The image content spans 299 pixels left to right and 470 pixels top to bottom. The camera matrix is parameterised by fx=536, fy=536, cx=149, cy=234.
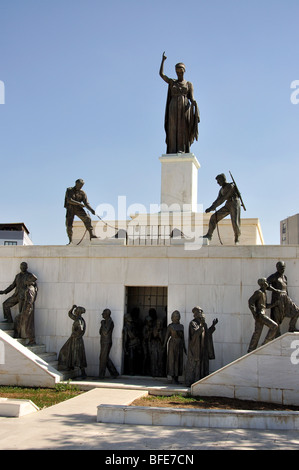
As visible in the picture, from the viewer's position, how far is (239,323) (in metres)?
14.2

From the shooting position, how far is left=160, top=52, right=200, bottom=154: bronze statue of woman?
20.4 m

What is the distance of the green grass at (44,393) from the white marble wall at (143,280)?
217 cm

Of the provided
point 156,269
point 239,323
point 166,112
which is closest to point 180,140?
point 166,112

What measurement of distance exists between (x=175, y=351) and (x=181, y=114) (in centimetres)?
1016

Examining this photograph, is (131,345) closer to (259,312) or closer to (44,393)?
(44,393)

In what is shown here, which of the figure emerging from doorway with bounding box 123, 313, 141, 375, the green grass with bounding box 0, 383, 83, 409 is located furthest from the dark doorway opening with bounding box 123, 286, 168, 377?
the green grass with bounding box 0, 383, 83, 409

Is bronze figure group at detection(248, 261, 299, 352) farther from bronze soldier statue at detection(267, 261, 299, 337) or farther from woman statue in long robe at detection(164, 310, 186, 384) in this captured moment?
woman statue in long robe at detection(164, 310, 186, 384)

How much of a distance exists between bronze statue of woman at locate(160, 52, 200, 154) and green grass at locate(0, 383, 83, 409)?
1069cm

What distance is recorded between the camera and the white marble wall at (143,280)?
1418 centimetres

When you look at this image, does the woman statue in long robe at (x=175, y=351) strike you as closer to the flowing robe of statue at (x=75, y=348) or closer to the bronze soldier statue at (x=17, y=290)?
the flowing robe of statue at (x=75, y=348)
